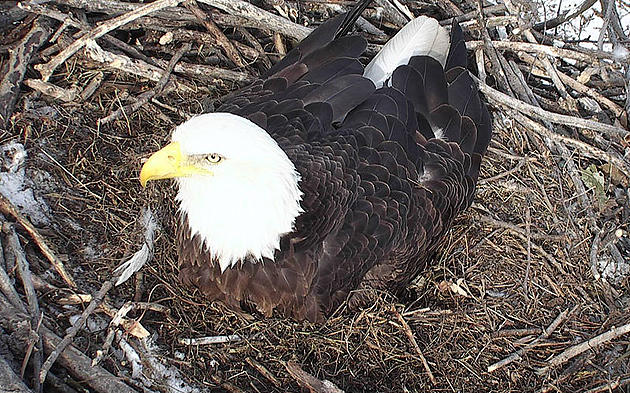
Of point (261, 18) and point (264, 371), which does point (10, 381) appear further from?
point (261, 18)

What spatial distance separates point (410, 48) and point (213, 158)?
1.92m

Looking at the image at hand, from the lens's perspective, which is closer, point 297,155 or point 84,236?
point 297,155

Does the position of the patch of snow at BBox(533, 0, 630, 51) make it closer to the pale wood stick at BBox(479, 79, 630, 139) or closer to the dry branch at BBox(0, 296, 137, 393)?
the pale wood stick at BBox(479, 79, 630, 139)

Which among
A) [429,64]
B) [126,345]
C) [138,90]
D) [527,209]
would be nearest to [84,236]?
[126,345]

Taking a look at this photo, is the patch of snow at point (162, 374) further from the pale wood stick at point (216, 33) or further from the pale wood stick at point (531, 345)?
the pale wood stick at point (216, 33)

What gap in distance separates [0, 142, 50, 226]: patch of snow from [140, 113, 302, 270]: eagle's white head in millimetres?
1039

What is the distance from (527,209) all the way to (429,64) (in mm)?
1095

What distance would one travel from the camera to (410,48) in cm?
404

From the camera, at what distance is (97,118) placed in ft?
13.3

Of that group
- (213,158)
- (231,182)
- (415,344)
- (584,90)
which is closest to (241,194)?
(231,182)

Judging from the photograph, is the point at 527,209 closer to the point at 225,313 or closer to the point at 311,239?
the point at 311,239

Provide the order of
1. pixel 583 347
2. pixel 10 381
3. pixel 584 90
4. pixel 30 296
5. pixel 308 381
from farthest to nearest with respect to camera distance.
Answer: pixel 584 90 → pixel 583 347 → pixel 308 381 → pixel 30 296 → pixel 10 381

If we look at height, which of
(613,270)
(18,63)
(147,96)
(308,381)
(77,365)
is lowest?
(308,381)

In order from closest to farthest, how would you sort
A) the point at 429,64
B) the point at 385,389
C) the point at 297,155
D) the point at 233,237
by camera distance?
1. the point at 233,237
2. the point at 297,155
3. the point at 385,389
4. the point at 429,64
